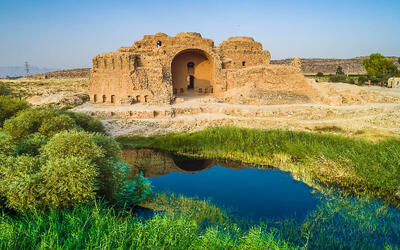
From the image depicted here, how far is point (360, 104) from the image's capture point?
2050cm

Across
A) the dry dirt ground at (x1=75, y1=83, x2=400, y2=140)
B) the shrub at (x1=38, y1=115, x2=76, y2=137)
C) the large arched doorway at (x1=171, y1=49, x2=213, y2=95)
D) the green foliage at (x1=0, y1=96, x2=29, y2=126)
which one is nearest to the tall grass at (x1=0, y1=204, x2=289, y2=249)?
the shrub at (x1=38, y1=115, x2=76, y2=137)

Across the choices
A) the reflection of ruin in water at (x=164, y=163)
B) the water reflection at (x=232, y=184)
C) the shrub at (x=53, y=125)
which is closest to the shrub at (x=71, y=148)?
the water reflection at (x=232, y=184)

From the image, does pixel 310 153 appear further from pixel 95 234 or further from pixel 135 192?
pixel 95 234

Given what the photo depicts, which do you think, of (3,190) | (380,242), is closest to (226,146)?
(380,242)

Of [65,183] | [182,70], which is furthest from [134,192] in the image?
[182,70]

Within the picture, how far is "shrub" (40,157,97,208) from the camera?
5395 mm

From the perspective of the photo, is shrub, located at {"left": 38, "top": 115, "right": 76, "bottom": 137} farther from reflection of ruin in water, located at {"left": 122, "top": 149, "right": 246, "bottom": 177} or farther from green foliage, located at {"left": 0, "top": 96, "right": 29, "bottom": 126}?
reflection of ruin in water, located at {"left": 122, "top": 149, "right": 246, "bottom": 177}

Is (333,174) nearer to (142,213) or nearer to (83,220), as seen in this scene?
(142,213)

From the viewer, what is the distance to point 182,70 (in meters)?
28.0

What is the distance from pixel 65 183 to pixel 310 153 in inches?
396

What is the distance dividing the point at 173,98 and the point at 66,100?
10460 millimetres

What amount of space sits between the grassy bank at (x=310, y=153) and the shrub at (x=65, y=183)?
311 inches

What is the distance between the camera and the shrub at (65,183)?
539 centimetres

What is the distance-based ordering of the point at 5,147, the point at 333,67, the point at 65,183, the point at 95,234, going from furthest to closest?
the point at 333,67 → the point at 5,147 → the point at 65,183 → the point at 95,234
